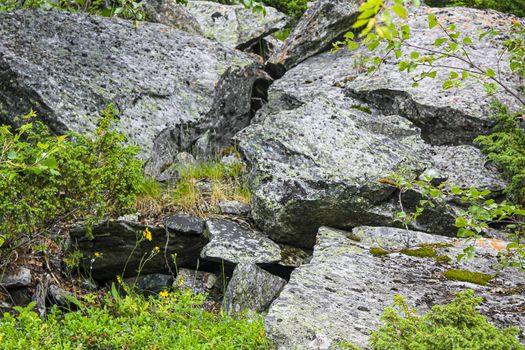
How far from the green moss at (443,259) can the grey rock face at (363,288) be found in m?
0.04

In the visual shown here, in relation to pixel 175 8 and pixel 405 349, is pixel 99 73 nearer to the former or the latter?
pixel 175 8

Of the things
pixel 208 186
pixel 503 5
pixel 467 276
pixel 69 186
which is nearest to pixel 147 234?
pixel 69 186

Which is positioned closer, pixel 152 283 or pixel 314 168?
pixel 314 168

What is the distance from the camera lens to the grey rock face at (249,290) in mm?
6949

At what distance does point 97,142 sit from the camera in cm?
714

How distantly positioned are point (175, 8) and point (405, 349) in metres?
9.76

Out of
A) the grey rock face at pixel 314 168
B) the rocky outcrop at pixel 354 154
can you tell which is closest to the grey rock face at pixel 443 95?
the rocky outcrop at pixel 354 154

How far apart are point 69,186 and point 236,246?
2.12 metres

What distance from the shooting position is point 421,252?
6418mm

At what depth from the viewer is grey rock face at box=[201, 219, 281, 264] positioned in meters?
7.34

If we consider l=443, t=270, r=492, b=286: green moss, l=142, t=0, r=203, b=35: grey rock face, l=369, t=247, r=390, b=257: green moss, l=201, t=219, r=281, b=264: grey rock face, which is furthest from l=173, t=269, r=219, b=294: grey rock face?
l=142, t=0, r=203, b=35: grey rock face

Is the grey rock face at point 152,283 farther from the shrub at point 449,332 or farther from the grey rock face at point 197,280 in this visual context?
the shrub at point 449,332

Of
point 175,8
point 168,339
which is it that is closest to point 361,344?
point 168,339

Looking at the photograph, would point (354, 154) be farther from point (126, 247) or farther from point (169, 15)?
point (169, 15)
